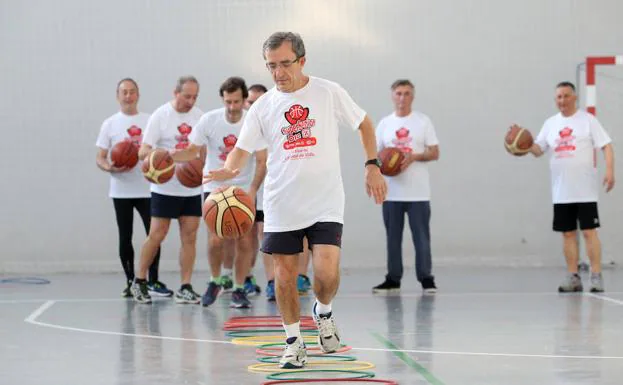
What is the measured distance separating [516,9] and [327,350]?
30.3 feet

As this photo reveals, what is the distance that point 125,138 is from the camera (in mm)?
11117

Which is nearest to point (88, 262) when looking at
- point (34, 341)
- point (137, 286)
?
point (137, 286)

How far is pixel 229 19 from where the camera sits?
1479cm

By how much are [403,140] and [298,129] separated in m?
4.99

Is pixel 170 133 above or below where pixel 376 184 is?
above

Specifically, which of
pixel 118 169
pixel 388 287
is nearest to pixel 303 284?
pixel 388 287

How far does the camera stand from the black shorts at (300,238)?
641 cm

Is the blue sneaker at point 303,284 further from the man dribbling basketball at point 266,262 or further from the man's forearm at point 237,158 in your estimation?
the man's forearm at point 237,158

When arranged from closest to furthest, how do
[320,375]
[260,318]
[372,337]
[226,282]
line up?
[320,375] < [372,337] < [260,318] < [226,282]

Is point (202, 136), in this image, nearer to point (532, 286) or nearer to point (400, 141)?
point (400, 141)

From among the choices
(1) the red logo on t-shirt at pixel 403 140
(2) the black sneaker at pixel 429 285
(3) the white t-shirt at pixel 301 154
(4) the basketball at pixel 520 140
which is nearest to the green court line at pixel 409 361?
(3) the white t-shirt at pixel 301 154

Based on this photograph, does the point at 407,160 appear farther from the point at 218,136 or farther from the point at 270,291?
the point at 218,136

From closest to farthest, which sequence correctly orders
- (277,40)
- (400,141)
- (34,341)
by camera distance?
1. (277,40)
2. (34,341)
3. (400,141)

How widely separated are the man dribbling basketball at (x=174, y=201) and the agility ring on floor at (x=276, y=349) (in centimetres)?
308
